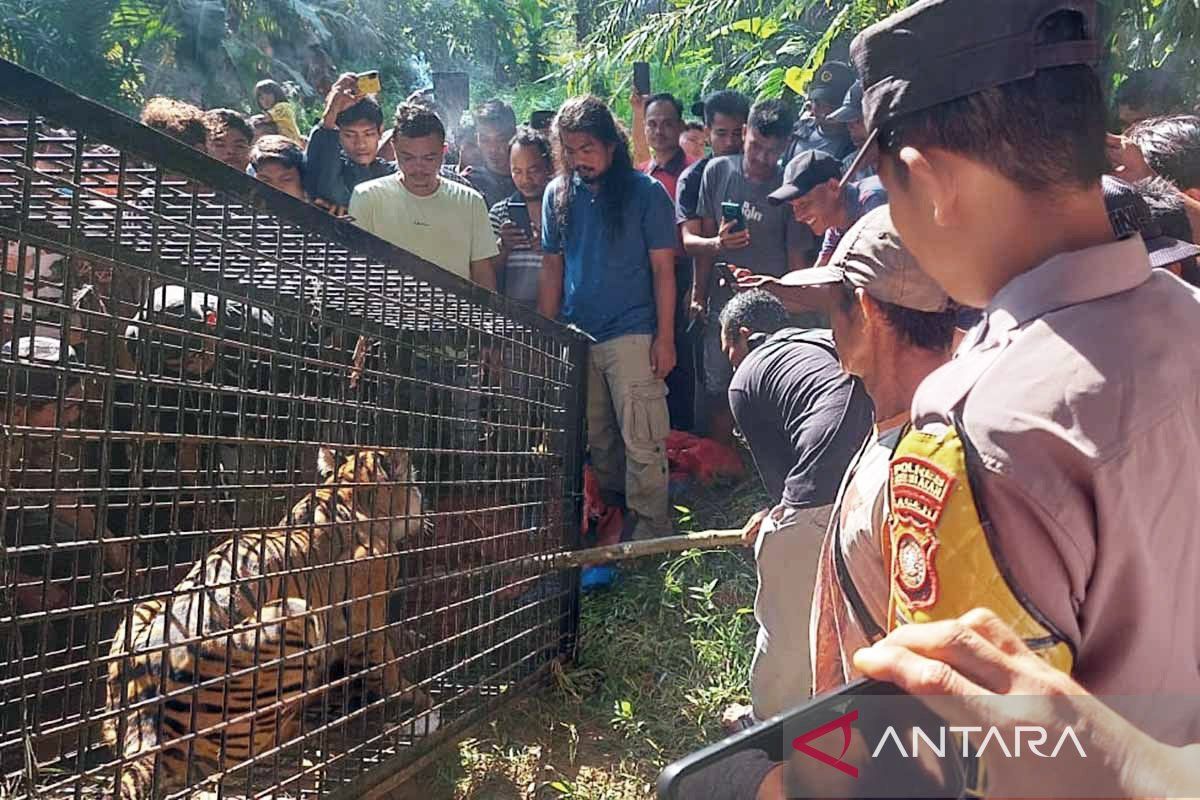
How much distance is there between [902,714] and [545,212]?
5.68 m

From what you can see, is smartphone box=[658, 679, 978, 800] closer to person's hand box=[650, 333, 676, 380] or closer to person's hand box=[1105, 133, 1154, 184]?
person's hand box=[1105, 133, 1154, 184]

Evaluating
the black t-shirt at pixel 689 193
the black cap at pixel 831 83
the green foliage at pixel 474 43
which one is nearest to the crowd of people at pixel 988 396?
the green foliage at pixel 474 43

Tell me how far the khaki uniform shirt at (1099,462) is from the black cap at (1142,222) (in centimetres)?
196

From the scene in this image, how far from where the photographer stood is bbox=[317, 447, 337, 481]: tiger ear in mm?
3125

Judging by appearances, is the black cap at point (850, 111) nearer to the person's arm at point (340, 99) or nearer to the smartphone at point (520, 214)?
the smartphone at point (520, 214)

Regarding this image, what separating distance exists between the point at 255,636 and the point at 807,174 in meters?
3.89

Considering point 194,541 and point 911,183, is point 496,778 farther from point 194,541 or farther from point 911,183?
point 911,183

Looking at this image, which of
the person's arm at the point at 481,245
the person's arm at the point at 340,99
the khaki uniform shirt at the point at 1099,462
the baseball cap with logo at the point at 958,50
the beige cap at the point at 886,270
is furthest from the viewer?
the person's arm at the point at 340,99

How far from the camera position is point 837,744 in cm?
100

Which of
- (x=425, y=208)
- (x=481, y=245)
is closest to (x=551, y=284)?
(x=481, y=245)

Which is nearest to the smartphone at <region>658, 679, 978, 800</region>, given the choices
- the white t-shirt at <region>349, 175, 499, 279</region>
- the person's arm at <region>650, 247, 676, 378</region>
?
the person's arm at <region>650, 247, 676, 378</region>

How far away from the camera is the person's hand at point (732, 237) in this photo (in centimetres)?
641

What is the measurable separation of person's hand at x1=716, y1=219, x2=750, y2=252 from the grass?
1862mm

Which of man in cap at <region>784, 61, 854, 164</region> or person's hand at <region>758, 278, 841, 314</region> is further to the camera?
man in cap at <region>784, 61, 854, 164</region>
